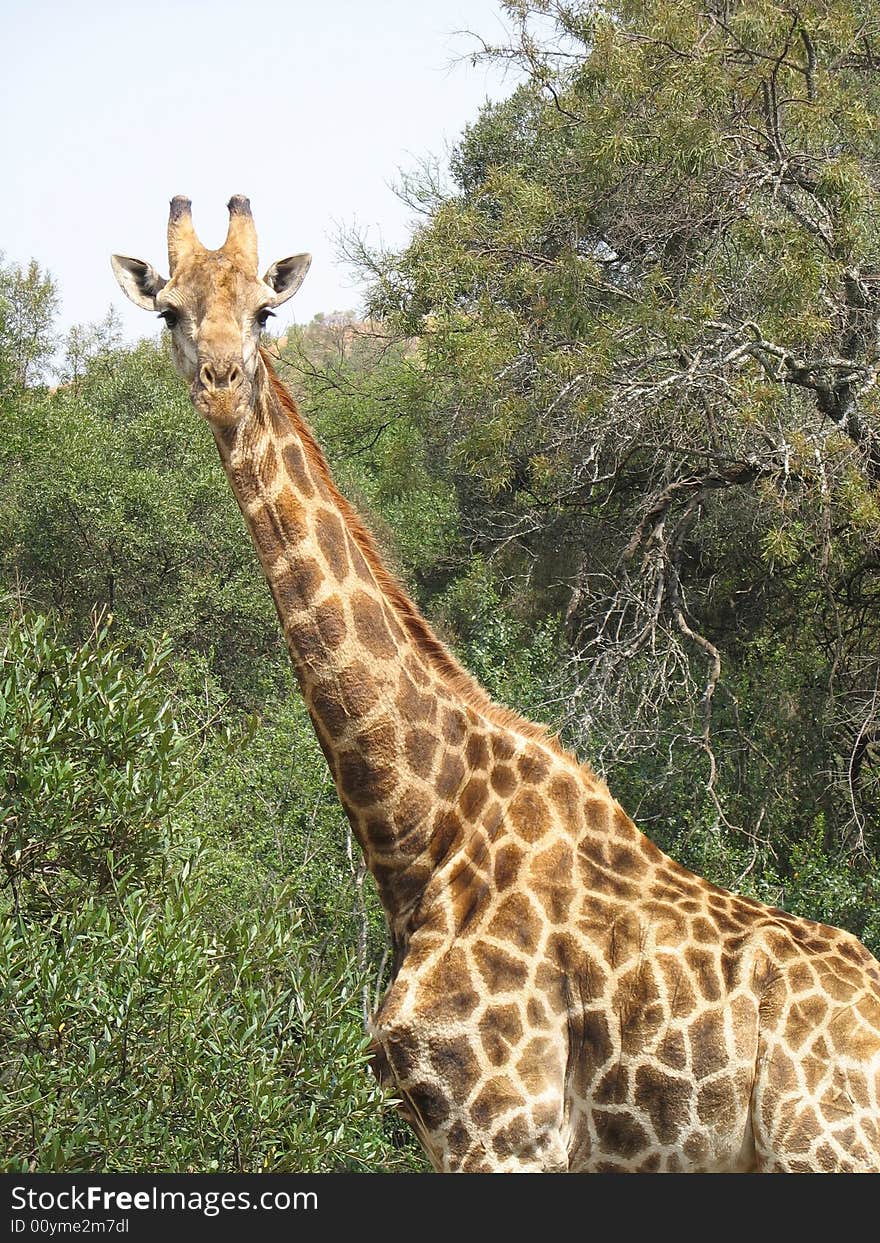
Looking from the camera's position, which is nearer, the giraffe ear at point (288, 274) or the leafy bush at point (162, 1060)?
the leafy bush at point (162, 1060)

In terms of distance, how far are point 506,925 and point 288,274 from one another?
284cm

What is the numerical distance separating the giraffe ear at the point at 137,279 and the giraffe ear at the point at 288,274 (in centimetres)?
44

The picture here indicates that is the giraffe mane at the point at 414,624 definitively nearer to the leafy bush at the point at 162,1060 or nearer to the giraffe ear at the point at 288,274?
the giraffe ear at the point at 288,274

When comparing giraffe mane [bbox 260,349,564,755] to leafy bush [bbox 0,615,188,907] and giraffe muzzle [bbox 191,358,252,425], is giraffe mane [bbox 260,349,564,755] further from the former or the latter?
leafy bush [bbox 0,615,188,907]

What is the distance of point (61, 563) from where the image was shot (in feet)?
66.0

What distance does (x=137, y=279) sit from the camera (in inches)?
230

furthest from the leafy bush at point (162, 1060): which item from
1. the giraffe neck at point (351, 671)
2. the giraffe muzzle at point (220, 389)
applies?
the giraffe muzzle at point (220, 389)

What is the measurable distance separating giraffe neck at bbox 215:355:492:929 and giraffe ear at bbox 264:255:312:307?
406 millimetres

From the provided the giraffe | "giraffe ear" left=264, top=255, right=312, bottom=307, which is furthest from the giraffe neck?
"giraffe ear" left=264, top=255, right=312, bottom=307

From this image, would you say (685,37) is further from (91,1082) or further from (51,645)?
(91,1082)

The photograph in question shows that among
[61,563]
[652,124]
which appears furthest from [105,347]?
[652,124]

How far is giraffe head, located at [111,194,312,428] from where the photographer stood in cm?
523

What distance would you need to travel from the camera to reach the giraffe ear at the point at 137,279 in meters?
5.75

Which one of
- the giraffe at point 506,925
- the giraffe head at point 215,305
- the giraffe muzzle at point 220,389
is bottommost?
the giraffe at point 506,925
